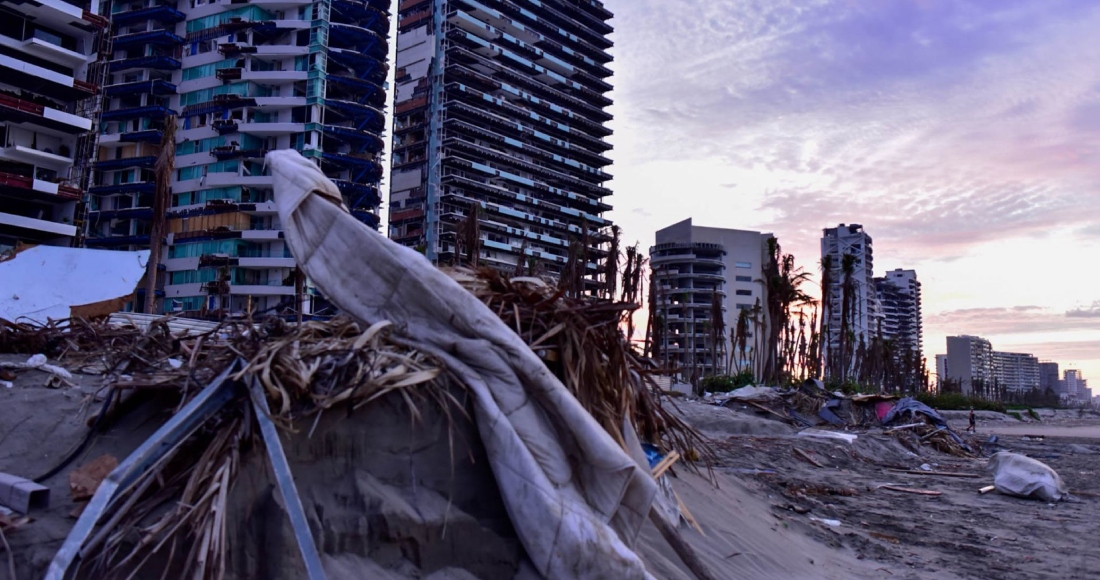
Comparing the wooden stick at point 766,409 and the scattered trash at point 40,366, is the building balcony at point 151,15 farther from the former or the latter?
the scattered trash at point 40,366

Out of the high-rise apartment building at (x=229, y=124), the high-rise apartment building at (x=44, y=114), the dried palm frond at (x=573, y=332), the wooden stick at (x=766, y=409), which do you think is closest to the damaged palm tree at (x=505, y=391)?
the dried palm frond at (x=573, y=332)

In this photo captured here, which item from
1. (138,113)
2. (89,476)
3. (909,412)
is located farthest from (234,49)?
(89,476)

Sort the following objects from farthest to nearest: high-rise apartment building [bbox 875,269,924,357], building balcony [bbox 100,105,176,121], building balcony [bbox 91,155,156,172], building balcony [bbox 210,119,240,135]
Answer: high-rise apartment building [bbox 875,269,924,357]
building balcony [bbox 91,155,156,172]
building balcony [bbox 100,105,176,121]
building balcony [bbox 210,119,240,135]

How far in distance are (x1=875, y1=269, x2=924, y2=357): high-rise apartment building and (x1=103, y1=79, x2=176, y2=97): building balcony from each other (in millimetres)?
140355

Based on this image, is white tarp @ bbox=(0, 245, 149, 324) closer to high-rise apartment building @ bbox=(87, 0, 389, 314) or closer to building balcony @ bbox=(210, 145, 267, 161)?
high-rise apartment building @ bbox=(87, 0, 389, 314)

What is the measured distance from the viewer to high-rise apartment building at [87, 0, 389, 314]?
5825 centimetres

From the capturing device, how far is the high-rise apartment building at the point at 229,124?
58250 millimetres

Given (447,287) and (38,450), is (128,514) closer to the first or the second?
(38,450)

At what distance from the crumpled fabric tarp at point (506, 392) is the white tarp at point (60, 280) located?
202 inches

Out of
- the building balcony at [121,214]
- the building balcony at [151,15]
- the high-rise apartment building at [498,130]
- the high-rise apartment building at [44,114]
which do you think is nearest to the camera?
the high-rise apartment building at [44,114]

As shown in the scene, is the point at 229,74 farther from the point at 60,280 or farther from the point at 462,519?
the point at 462,519

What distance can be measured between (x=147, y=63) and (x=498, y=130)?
35364 millimetres

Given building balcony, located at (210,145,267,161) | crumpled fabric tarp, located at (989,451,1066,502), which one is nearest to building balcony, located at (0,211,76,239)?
building balcony, located at (210,145,267,161)

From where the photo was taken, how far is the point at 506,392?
3.63m
